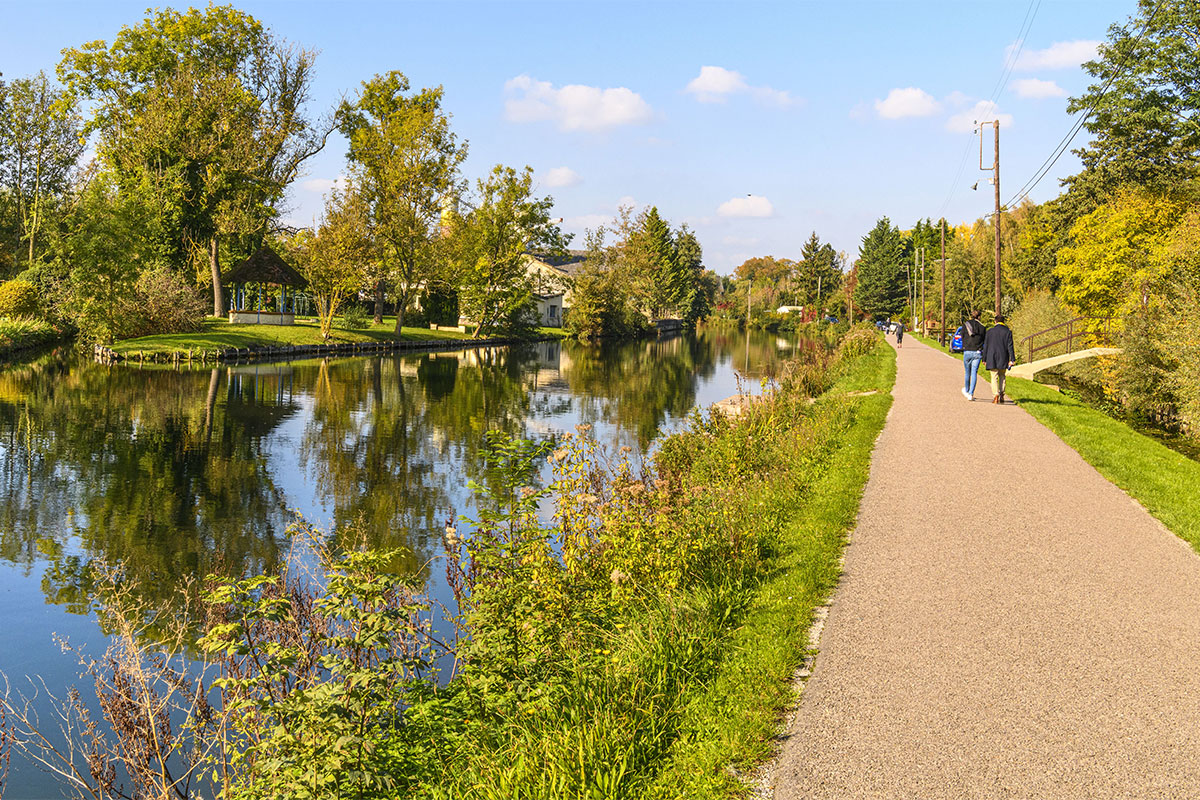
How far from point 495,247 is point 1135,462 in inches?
2019

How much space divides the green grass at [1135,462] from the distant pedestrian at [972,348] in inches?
49.7

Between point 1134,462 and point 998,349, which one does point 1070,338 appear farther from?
point 1134,462

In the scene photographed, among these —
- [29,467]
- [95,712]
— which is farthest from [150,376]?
[95,712]

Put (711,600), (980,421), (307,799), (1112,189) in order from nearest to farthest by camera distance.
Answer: (307,799), (711,600), (980,421), (1112,189)

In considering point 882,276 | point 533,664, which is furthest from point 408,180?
point 882,276

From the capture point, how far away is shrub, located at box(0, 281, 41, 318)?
4081 cm

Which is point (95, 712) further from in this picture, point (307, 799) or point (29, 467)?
point (29, 467)

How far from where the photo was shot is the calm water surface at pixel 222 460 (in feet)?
33.0

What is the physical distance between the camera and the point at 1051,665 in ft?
18.2

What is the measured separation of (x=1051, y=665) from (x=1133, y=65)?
43.2 metres

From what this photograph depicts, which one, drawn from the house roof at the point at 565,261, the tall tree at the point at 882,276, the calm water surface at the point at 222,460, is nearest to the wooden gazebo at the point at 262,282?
the calm water surface at the point at 222,460

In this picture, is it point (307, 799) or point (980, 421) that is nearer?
point (307, 799)

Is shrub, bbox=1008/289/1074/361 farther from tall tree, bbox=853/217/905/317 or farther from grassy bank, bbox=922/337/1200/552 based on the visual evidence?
tall tree, bbox=853/217/905/317

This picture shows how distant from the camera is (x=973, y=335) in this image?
65.1 ft
